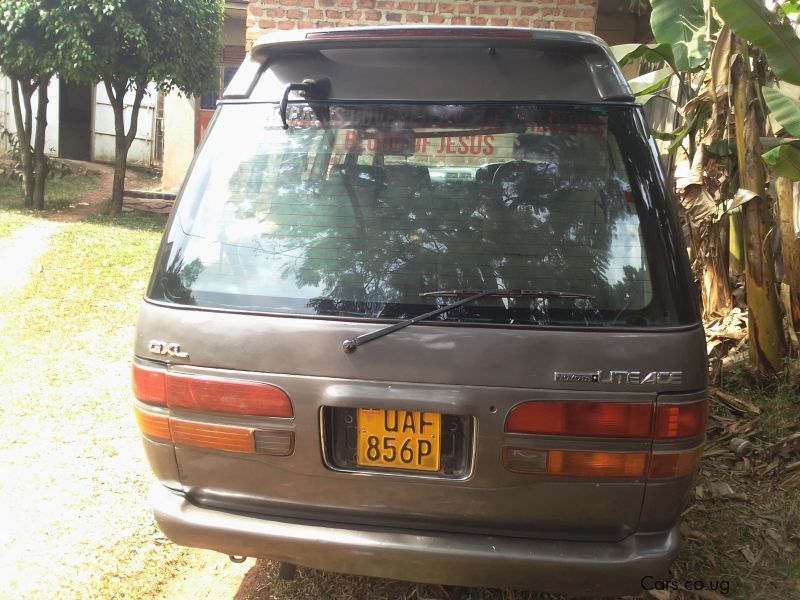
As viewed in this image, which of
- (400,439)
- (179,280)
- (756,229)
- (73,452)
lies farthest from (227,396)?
(756,229)

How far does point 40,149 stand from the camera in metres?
12.3

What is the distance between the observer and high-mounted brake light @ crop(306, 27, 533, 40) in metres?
2.30

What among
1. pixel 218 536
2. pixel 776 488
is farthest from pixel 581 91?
pixel 776 488

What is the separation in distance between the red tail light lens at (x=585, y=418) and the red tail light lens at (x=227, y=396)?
672 millimetres

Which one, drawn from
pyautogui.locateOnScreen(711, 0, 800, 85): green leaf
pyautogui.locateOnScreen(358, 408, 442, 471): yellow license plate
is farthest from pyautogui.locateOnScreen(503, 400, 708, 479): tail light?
pyautogui.locateOnScreen(711, 0, 800, 85): green leaf

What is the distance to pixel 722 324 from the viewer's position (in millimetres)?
4879

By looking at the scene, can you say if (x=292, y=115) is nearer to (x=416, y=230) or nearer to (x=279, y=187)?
(x=279, y=187)

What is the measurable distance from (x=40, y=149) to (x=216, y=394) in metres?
11.7

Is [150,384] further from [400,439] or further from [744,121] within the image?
[744,121]

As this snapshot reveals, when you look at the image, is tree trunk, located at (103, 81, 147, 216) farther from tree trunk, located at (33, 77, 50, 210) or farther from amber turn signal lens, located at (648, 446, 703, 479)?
amber turn signal lens, located at (648, 446, 703, 479)

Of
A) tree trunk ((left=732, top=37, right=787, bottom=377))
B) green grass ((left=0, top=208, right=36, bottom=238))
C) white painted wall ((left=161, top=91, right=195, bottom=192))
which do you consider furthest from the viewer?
white painted wall ((left=161, top=91, right=195, bottom=192))

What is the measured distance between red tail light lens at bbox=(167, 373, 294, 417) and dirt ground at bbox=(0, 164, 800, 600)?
1049 mm

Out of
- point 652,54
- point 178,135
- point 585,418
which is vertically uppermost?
point 652,54

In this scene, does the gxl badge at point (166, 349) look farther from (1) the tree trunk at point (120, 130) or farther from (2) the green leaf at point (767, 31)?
(1) the tree trunk at point (120, 130)
